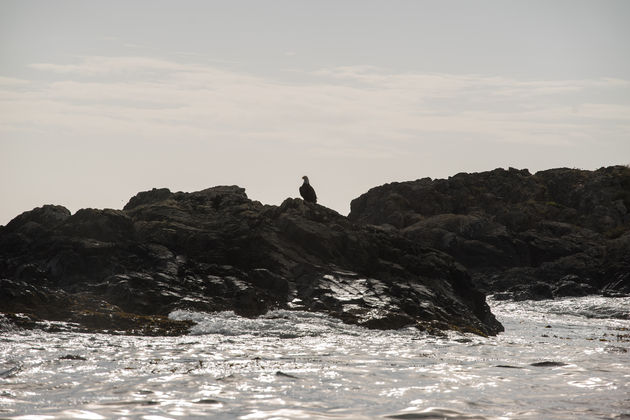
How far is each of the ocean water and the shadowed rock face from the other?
1952 millimetres

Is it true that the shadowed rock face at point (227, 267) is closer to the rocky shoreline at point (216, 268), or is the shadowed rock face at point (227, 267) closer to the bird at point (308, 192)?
the rocky shoreline at point (216, 268)

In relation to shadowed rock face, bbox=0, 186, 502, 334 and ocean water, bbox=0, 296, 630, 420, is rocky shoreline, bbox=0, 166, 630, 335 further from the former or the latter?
ocean water, bbox=0, 296, 630, 420

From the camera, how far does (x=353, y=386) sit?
1421 cm

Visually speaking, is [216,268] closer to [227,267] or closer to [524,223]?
[227,267]

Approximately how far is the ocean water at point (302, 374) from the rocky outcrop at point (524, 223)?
32025 mm

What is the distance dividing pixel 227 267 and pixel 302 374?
14490 millimetres

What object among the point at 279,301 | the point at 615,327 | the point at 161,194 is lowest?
the point at 615,327

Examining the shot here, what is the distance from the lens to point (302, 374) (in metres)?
15.5

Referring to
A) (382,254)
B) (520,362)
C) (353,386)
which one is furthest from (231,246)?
(353,386)

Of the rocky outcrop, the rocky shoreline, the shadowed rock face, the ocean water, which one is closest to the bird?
the shadowed rock face

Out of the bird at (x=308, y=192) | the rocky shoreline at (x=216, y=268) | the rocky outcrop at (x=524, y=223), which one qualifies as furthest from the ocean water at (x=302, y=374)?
the rocky outcrop at (x=524, y=223)

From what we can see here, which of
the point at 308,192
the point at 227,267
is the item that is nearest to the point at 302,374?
the point at 227,267

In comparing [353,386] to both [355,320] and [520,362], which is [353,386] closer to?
[520,362]

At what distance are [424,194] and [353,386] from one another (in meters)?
65.4
